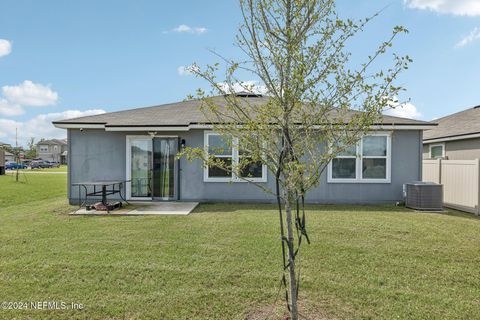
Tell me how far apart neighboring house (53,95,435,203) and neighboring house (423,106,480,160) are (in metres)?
3.59

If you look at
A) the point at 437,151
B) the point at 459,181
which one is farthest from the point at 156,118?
the point at 437,151

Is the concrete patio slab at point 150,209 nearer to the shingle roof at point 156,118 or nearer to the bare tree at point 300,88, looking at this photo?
the shingle roof at point 156,118

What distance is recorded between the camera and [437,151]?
15.1m

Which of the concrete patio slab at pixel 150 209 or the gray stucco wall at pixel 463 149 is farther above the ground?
the gray stucco wall at pixel 463 149

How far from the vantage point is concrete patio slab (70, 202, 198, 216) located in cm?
877

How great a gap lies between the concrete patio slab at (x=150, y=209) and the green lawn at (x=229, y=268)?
0.97 m

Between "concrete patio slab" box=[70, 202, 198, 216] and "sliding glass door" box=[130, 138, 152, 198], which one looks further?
"sliding glass door" box=[130, 138, 152, 198]

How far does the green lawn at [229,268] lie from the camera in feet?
11.3

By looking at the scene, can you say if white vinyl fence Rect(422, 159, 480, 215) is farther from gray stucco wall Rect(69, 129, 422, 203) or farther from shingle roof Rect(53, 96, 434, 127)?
shingle roof Rect(53, 96, 434, 127)

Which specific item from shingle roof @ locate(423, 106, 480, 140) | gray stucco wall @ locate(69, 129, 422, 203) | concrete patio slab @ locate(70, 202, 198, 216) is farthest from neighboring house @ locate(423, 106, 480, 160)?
concrete patio slab @ locate(70, 202, 198, 216)

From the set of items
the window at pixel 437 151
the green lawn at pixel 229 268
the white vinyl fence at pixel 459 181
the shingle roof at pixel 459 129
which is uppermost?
the shingle roof at pixel 459 129

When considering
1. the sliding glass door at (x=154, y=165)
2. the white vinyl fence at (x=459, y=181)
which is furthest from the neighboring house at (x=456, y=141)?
the sliding glass door at (x=154, y=165)

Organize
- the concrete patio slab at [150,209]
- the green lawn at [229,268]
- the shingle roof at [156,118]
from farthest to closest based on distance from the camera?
the shingle roof at [156,118]
the concrete patio slab at [150,209]
the green lawn at [229,268]

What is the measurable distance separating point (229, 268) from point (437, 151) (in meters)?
14.9
